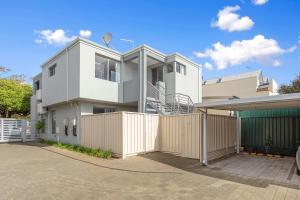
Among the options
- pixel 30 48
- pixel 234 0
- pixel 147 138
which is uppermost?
pixel 234 0

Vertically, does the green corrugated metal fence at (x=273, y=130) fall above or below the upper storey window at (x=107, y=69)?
below

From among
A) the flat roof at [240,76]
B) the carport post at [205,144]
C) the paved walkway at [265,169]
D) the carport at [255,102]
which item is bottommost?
the paved walkway at [265,169]

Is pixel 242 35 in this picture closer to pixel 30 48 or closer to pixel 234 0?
pixel 234 0

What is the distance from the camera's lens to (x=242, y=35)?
1403 cm

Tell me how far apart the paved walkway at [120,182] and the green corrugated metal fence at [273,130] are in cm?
542

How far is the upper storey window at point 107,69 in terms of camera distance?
14.6 m

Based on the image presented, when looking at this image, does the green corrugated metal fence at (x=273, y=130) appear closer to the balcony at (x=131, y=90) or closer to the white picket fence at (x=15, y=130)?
the balcony at (x=131, y=90)

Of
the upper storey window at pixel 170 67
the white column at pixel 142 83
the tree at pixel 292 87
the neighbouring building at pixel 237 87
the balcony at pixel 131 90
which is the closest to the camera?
the white column at pixel 142 83

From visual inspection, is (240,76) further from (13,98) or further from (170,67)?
(13,98)

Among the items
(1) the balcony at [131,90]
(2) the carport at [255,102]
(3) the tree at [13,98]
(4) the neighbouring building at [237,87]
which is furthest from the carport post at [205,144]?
(3) the tree at [13,98]

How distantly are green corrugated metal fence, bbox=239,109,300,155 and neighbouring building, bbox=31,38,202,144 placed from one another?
13.9 ft

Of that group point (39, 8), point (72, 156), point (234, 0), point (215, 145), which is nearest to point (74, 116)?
point (72, 156)

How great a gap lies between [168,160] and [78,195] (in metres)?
5.10

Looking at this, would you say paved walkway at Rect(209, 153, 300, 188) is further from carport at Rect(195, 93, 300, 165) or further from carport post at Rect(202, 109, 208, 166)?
carport at Rect(195, 93, 300, 165)
